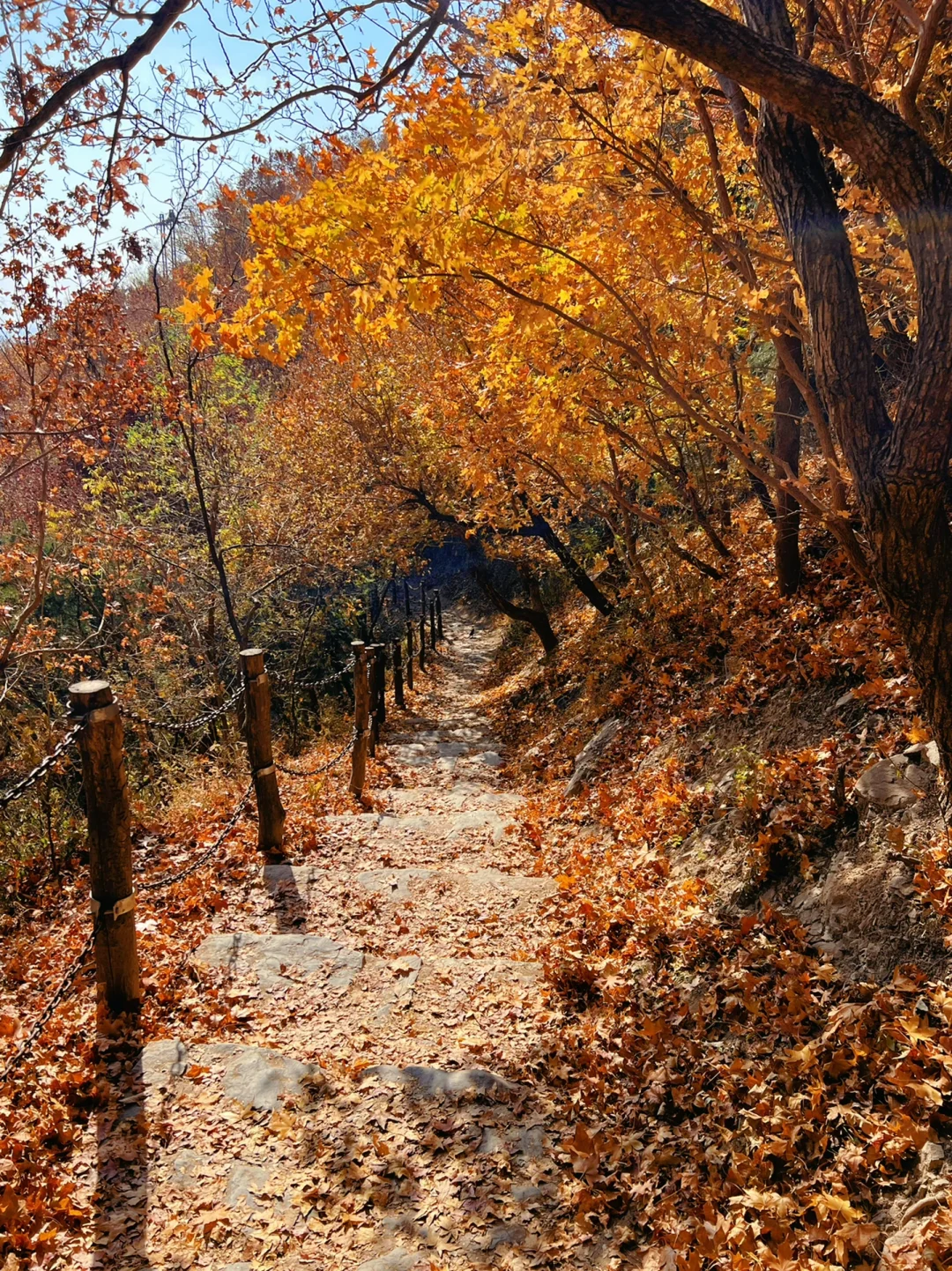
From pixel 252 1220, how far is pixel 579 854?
13.4 feet

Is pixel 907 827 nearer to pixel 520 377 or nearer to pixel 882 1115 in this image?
pixel 882 1115

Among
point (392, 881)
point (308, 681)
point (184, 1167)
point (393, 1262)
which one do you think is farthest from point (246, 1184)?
point (308, 681)

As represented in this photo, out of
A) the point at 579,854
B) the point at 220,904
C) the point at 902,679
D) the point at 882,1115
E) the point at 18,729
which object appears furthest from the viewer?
the point at 18,729

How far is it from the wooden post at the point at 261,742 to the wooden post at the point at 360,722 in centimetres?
216

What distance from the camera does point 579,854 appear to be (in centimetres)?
654

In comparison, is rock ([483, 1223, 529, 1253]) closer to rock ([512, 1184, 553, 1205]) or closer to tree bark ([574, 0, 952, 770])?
rock ([512, 1184, 553, 1205])

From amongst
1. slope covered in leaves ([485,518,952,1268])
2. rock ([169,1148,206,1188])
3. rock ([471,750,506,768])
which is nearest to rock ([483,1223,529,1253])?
slope covered in leaves ([485,518,952,1268])

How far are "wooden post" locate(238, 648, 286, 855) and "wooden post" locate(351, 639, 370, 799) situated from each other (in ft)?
7.09

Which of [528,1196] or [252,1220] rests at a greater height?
A: [252,1220]

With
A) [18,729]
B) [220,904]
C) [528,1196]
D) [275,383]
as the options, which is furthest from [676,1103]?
[275,383]

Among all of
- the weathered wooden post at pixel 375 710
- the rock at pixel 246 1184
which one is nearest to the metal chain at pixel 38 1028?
the rock at pixel 246 1184

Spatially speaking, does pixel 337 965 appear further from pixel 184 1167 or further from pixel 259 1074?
pixel 184 1167

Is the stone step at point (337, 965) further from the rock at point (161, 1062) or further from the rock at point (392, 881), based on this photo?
the rock at point (392, 881)

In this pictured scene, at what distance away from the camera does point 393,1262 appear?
2818 millimetres
